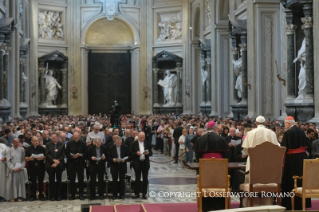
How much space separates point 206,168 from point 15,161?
19.2ft

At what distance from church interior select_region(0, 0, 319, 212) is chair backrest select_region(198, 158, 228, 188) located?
1054cm

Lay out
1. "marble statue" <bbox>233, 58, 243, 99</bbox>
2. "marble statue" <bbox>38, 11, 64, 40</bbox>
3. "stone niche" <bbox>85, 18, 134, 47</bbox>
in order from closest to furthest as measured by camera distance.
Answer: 1. "marble statue" <bbox>233, 58, 243, 99</bbox>
2. "marble statue" <bbox>38, 11, 64, 40</bbox>
3. "stone niche" <bbox>85, 18, 134, 47</bbox>

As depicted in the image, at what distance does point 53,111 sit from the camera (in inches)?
1470

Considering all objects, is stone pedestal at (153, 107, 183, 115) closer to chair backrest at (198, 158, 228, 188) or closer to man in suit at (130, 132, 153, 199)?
man in suit at (130, 132, 153, 199)

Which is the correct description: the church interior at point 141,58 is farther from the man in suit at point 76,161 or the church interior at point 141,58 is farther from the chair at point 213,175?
the chair at point 213,175

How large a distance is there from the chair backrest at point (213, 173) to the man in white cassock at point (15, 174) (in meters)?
5.66

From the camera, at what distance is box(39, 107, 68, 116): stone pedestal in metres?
36.4

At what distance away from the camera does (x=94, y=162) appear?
1312 cm

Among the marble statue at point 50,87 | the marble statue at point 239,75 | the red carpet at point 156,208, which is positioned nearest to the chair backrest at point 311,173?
the red carpet at point 156,208

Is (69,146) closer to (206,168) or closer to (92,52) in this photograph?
(206,168)

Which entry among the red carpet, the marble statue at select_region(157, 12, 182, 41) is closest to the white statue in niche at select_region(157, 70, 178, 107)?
the marble statue at select_region(157, 12, 182, 41)

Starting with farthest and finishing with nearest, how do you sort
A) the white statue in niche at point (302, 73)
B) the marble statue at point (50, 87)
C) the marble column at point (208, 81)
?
1. the marble statue at point (50, 87)
2. the marble column at point (208, 81)
3. the white statue in niche at point (302, 73)

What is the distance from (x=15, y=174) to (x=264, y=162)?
21.8 feet

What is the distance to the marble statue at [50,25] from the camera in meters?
37.2
